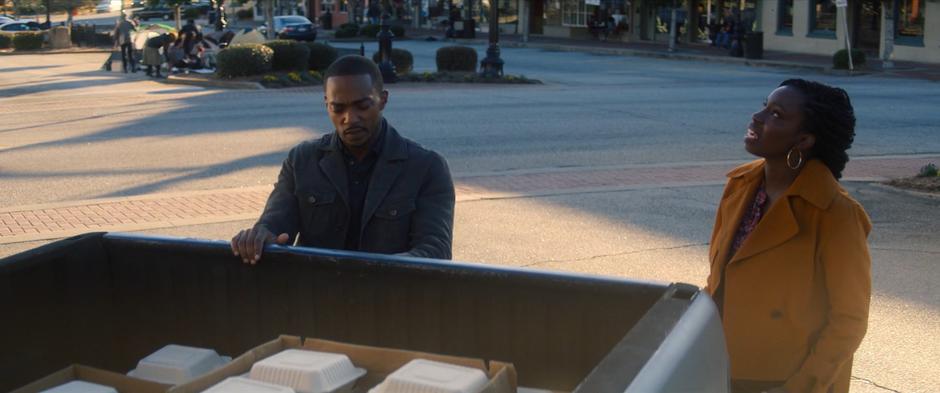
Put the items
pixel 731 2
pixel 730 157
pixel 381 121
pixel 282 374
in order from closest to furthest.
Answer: pixel 282 374, pixel 381 121, pixel 730 157, pixel 731 2

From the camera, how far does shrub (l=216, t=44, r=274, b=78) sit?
24953mm

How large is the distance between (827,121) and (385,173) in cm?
137

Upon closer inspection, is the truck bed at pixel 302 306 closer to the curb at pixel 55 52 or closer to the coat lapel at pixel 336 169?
the coat lapel at pixel 336 169

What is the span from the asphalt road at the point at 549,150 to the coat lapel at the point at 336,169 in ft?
10.2

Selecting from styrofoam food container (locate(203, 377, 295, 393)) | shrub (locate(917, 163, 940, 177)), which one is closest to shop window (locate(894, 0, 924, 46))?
shrub (locate(917, 163, 940, 177))

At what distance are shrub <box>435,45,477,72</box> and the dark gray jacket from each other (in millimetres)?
24200

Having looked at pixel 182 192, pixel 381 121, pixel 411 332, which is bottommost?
pixel 182 192

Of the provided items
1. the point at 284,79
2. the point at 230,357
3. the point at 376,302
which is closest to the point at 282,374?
the point at 376,302

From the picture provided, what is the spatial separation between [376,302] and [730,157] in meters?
10.6

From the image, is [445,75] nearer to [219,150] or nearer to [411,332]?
[219,150]

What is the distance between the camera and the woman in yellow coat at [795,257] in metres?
3.01

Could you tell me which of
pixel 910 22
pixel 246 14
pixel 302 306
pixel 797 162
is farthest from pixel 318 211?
pixel 246 14

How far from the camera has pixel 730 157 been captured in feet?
42.4

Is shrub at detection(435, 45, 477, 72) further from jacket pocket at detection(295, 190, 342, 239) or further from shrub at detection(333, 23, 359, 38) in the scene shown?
shrub at detection(333, 23, 359, 38)
